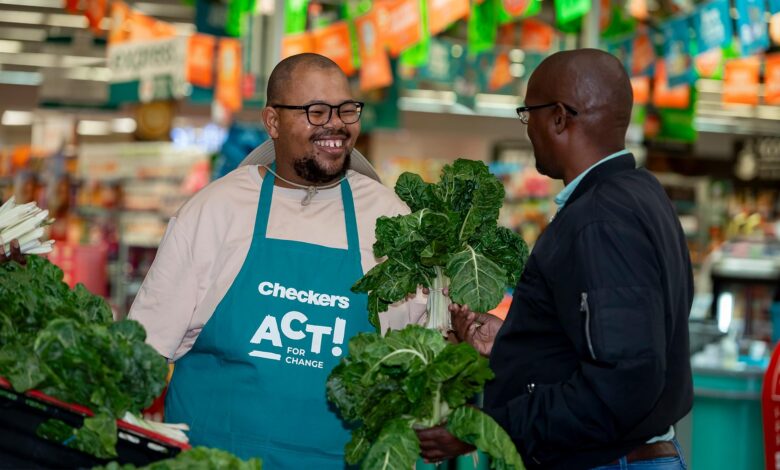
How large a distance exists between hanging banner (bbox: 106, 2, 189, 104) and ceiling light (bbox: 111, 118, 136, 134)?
1352 cm

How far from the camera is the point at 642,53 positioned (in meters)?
9.91

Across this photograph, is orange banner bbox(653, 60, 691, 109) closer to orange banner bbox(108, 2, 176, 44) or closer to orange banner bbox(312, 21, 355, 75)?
orange banner bbox(312, 21, 355, 75)

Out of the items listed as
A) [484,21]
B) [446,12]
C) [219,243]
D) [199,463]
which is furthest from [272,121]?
[484,21]

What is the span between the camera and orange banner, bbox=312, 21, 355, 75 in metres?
10.2

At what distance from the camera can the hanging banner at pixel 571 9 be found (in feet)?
24.4

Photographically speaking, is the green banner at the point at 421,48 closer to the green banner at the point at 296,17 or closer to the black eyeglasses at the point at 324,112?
the green banner at the point at 296,17

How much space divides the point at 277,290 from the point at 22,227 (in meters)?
0.65

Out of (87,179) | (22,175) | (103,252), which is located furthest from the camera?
(87,179)

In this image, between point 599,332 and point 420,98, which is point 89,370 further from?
point 420,98

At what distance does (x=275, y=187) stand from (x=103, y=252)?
6.28 metres

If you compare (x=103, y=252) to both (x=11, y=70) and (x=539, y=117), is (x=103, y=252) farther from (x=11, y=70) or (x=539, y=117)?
(x=11, y=70)

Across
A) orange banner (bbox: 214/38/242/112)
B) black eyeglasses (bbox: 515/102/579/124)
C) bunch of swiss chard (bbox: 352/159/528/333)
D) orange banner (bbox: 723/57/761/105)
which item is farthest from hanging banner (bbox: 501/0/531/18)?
black eyeglasses (bbox: 515/102/579/124)

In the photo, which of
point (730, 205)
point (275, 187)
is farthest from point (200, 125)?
point (275, 187)

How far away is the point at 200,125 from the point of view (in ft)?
74.8
